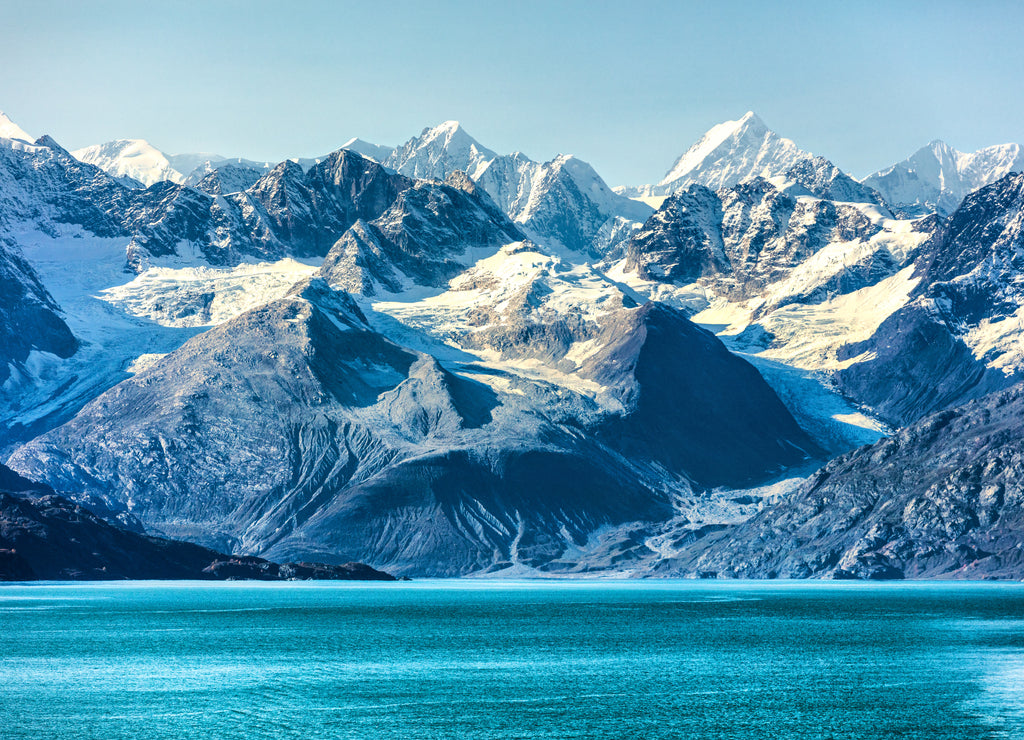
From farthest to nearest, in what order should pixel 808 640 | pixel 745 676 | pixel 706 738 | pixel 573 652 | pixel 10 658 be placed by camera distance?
pixel 808 640, pixel 573 652, pixel 10 658, pixel 745 676, pixel 706 738

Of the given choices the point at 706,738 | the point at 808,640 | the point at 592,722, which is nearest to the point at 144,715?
the point at 592,722

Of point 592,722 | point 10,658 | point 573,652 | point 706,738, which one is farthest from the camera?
point 573,652

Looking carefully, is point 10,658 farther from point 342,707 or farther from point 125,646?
point 342,707

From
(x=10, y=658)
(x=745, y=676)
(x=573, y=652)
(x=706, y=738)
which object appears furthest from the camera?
(x=573, y=652)

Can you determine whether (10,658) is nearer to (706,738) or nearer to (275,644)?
(275,644)

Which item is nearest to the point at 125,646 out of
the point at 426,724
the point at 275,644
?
the point at 275,644

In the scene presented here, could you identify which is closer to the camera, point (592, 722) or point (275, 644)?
point (592, 722)
